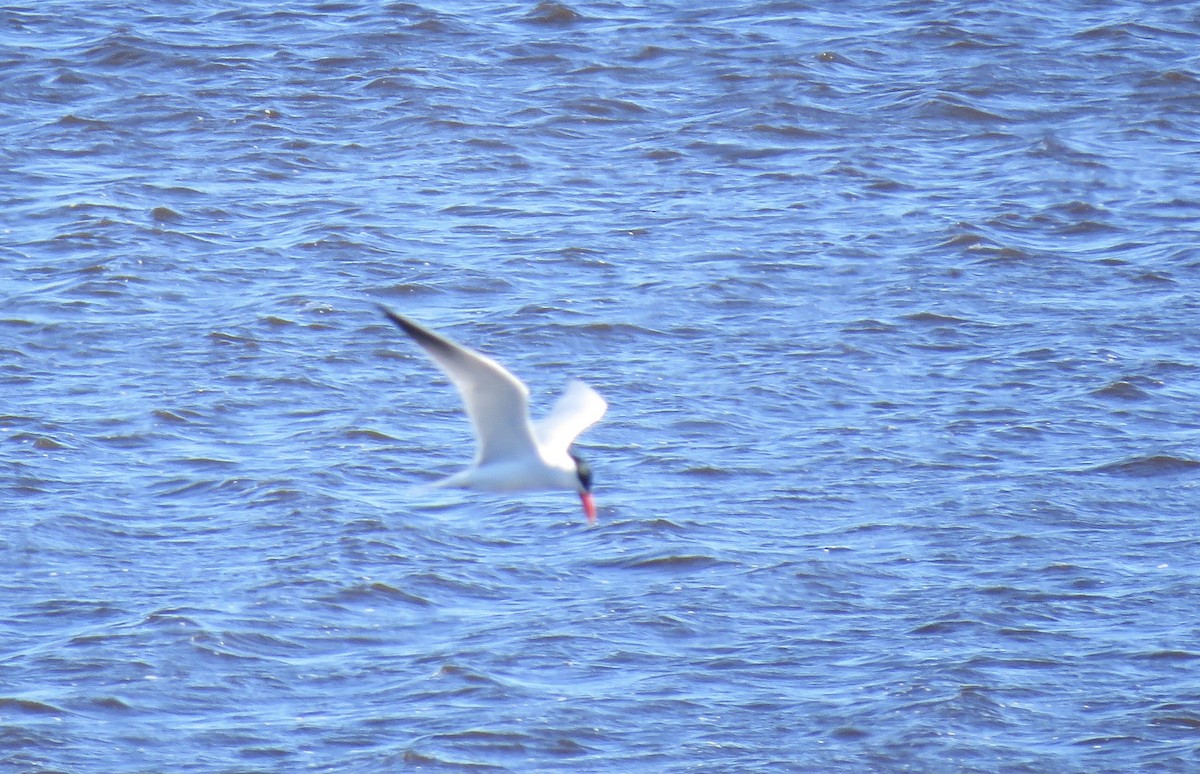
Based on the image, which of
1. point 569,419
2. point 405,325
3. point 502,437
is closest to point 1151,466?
point 569,419

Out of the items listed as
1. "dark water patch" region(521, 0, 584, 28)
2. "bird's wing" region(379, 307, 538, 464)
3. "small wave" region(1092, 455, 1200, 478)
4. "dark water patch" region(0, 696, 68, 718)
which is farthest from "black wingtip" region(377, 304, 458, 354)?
"dark water patch" region(521, 0, 584, 28)

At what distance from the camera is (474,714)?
302 inches

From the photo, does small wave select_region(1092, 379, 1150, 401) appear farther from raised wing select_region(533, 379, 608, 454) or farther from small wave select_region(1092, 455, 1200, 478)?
raised wing select_region(533, 379, 608, 454)

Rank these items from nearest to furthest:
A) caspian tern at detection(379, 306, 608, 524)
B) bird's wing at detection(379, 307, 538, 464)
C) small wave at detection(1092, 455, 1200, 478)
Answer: bird's wing at detection(379, 307, 538, 464) < caspian tern at detection(379, 306, 608, 524) < small wave at detection(1092, 455, 1200, 478)

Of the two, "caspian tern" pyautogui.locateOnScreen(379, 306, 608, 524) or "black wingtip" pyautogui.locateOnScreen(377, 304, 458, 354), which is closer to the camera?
"black wingtip" pyautogui.locateOnScreen(377, 304, 458, 354)

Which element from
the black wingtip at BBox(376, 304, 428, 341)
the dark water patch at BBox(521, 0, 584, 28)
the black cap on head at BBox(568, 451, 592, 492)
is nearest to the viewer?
the black wingtip at BBox(376, 304, 428, 341)

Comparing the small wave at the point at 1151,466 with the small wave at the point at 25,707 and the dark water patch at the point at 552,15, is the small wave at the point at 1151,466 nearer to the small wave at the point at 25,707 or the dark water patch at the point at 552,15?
the small wave at the point at 25,707

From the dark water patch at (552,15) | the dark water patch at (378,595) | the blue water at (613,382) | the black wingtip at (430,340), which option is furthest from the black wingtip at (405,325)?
the dark water patch at (552,15)

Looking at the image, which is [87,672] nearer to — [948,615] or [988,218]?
[948,615]

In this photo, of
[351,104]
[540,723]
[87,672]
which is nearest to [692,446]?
[540,723]

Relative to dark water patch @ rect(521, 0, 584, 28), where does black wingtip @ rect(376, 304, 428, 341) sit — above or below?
below

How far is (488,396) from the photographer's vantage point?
21.1ft

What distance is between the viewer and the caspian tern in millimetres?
6117

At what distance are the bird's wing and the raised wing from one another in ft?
0.86
